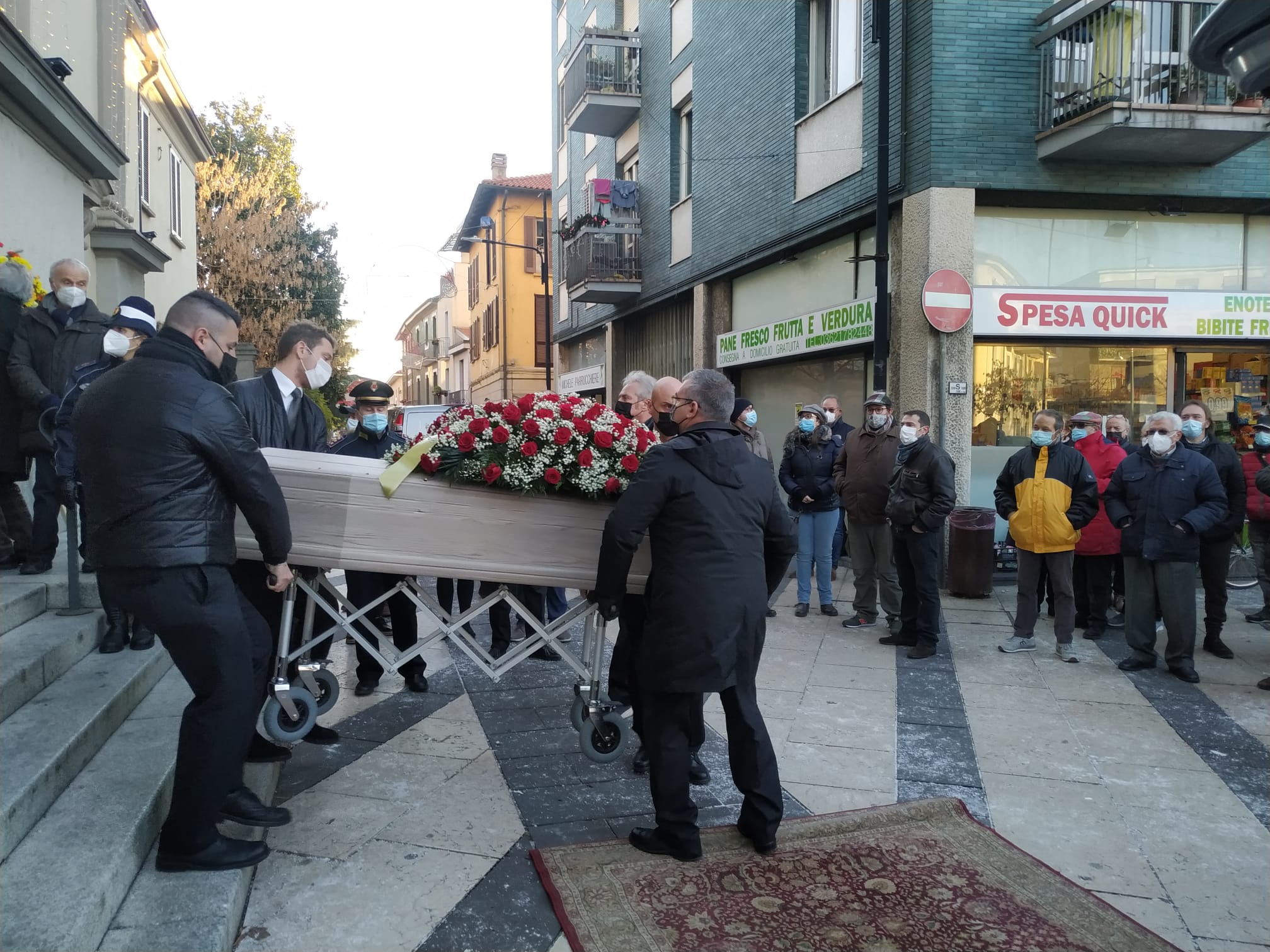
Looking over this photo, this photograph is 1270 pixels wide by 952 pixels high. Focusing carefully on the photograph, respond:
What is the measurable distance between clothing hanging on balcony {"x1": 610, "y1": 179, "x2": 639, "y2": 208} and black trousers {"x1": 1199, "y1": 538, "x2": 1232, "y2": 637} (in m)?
14.2

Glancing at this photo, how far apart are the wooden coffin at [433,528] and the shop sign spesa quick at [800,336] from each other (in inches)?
318

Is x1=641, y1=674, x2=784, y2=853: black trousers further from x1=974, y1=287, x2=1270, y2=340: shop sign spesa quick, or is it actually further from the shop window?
x1=974, y1=287, x2=1270, y2=340: shop sign spesa quick

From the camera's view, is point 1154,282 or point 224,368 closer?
point 224,368

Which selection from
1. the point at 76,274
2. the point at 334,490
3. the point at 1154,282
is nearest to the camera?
the point at 334,490

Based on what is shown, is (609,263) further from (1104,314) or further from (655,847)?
(655,847)

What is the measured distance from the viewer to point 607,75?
19.7 meters

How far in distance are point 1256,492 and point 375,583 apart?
7116 mm

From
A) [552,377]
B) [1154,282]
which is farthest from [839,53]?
[552,377]

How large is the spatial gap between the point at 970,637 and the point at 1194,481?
217 centimetres

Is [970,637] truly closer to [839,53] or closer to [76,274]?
[76,274]

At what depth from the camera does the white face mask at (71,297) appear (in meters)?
5.98

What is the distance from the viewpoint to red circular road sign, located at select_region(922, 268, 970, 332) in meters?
10.5

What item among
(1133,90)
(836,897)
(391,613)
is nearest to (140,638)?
(391,613)

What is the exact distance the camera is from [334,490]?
13.5 feet
